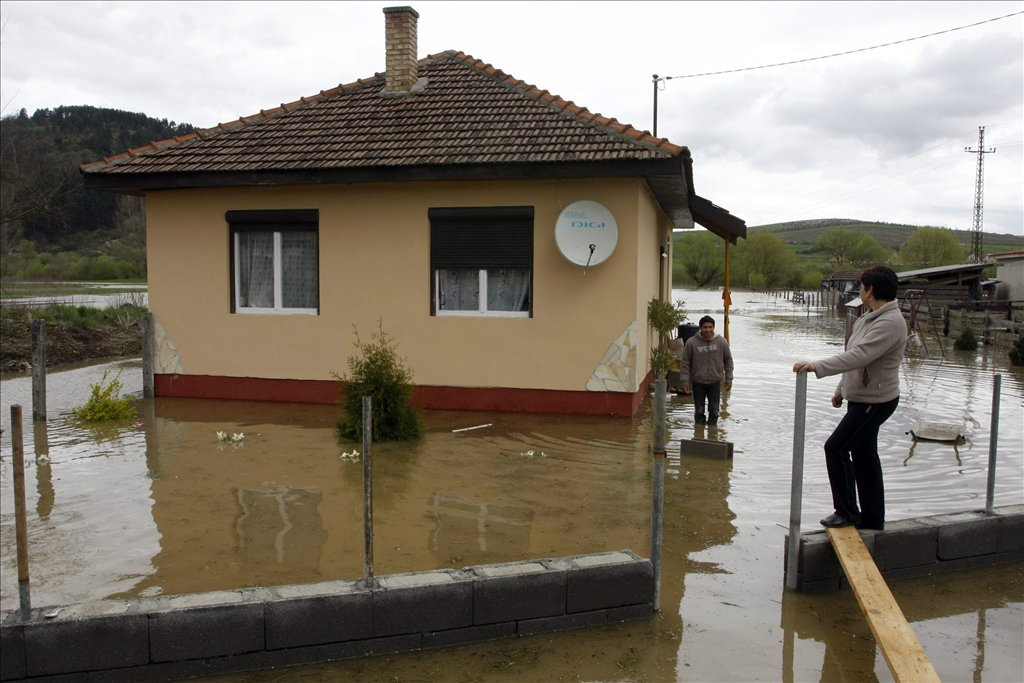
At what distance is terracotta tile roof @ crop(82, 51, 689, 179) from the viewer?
11312 mm

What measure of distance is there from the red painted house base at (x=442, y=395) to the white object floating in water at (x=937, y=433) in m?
3.70

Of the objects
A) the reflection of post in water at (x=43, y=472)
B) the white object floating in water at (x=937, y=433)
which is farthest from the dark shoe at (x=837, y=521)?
the reflection of post in water at (x=43, y=472)

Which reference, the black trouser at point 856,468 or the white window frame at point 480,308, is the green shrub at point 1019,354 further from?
the black trouser at point 856,468

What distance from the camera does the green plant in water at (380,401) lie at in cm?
963

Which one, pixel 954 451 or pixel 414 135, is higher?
pixel 414 135

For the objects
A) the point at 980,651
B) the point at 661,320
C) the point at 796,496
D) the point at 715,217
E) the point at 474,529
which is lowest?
the point at 980,651

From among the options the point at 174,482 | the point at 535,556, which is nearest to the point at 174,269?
the point at 174,482

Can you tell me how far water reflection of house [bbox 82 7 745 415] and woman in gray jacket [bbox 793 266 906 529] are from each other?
5532 mm

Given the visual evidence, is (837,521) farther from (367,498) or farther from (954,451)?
(954,451)

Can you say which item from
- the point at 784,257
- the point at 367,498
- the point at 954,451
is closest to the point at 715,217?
the point at 954,451

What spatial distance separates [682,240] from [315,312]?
109230mm

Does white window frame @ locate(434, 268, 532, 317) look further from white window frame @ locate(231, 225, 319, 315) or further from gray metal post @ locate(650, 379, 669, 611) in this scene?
gray metal post @ locate(650, 379, 669, 611)

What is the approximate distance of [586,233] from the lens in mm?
11336

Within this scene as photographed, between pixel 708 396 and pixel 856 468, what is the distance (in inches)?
226
